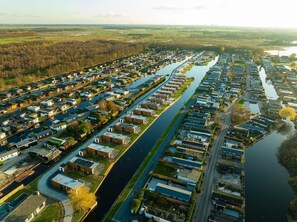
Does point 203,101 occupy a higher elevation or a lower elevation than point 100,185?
higher

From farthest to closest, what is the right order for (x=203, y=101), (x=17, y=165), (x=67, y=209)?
(x=203, y=101) < (x=17, y=165) < (x=67, y=209)

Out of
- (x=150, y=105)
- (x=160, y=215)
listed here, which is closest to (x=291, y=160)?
(x=160, y=215)

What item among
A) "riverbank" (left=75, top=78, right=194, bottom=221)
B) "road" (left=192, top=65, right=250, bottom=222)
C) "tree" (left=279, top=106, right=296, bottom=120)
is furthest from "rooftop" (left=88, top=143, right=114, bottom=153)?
"tree" (left=279, top=106, right=296, bottom=120)

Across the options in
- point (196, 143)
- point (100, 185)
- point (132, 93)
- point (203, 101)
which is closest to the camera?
point (100, 185)

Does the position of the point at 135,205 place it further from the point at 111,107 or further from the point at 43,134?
the point at 111,107

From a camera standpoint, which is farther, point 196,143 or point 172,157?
point 196,143

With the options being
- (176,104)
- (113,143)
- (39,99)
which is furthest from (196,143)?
(39,99)

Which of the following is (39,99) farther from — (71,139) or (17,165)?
(17,165)
